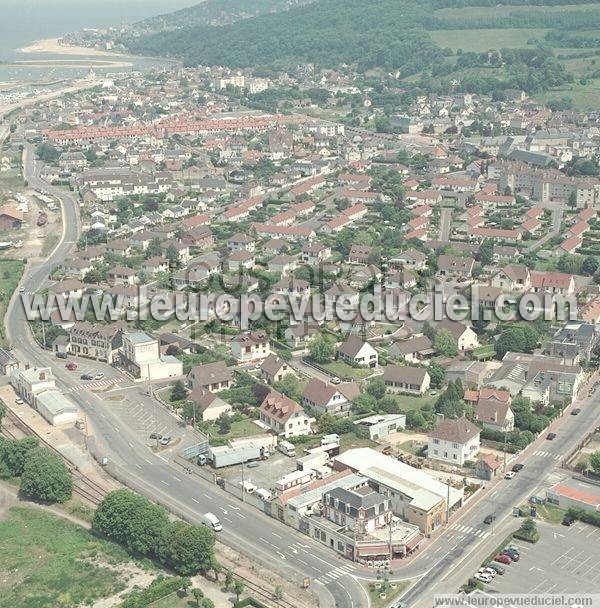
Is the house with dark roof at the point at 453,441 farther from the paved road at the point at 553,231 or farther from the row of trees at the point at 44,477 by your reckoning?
the paved road at the point at 553,231

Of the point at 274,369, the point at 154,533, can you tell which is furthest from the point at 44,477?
the point at 274,369

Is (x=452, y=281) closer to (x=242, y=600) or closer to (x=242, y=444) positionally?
(x=242, y=444)

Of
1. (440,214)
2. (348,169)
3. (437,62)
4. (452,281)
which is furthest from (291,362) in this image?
(437,62)

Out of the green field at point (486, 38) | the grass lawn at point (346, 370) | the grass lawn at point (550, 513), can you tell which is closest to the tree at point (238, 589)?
the grass lawn at point (550, 513)

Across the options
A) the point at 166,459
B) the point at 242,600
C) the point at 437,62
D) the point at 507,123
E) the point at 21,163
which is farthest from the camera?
the point at 437,62

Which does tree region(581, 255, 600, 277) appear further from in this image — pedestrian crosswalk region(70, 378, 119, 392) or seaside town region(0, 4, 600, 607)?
pedestrian crosswalk region(70, 378, 119, 392)

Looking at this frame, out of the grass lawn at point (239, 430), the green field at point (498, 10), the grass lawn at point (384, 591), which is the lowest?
the grass lawn at point (384, 591)

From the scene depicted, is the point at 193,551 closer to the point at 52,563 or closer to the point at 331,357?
the point at 52,563
